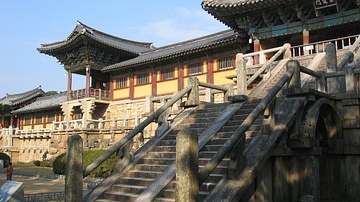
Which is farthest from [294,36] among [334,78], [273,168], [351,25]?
[273,168]

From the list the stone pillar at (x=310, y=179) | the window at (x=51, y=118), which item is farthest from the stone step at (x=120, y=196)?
the window at (x=51, y=118)

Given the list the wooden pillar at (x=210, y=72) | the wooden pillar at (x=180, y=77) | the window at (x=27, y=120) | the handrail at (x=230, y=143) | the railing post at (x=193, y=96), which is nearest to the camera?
the handrail at (x=230, y=143)

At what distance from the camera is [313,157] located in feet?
25.8

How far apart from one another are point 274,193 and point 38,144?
3152 cm

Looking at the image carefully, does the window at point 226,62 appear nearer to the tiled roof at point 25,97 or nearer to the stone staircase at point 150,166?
the stone staircase at point 150,166

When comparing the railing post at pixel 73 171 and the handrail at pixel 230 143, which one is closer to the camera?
the handrail at pixel 230 143

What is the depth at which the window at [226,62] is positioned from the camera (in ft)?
78.1

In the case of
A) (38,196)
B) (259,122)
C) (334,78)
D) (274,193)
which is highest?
(334,78)

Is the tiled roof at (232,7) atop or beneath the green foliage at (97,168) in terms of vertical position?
atop

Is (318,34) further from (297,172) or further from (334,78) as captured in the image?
(297,172)

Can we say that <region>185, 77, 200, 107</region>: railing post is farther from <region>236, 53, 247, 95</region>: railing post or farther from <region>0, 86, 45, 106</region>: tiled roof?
<region>0, 86, 45, 106</region>: tiled roof

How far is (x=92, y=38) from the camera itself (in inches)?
1170

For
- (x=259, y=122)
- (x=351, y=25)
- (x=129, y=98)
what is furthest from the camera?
(x=129, y=98)

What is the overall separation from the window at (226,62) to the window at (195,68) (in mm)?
1882
